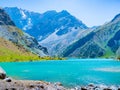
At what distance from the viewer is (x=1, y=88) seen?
39094mm

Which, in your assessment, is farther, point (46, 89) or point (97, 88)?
point (97, 88)

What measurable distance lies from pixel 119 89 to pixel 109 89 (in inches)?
93.2

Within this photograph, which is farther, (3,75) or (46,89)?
(3,75)

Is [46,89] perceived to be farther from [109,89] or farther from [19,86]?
[109,89]

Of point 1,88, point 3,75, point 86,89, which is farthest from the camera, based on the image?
point 86,89

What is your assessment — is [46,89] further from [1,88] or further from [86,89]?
[86,89]

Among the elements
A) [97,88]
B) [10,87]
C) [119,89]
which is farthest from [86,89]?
[10,87]

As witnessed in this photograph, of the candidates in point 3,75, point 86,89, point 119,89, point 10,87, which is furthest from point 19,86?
point 119,89

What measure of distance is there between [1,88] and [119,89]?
2579cm

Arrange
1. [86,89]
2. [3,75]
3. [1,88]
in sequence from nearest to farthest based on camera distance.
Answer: [1,88], [3,75], [86,89]

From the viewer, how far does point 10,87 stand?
39688 mm

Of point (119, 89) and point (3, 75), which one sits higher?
point (3, 75)

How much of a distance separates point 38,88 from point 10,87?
355cm

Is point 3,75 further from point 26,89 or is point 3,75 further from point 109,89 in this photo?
point 109,89
